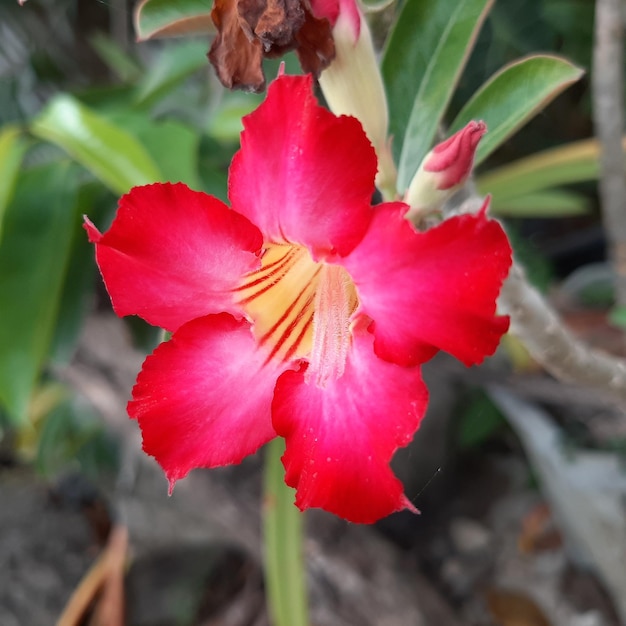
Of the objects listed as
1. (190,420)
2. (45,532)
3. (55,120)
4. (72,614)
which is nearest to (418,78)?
(190,420)

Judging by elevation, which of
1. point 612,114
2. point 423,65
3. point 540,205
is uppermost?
point 423,65

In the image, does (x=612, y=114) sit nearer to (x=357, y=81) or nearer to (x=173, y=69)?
(x=357, y=81)

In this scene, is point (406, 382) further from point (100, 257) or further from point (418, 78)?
point (418, 78)

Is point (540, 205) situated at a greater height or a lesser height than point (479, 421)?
greater

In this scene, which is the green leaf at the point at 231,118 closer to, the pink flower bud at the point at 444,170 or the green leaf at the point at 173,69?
the green leaf at the point at 173,69

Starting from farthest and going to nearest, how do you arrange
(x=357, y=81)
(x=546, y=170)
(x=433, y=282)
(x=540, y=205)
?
1. (x=540, y=205)
2. (x=546, y=170)
3. (x=357, y=81)
4. (x=433, y=282)

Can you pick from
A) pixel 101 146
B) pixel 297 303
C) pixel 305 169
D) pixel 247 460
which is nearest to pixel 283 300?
pixel 297 303
